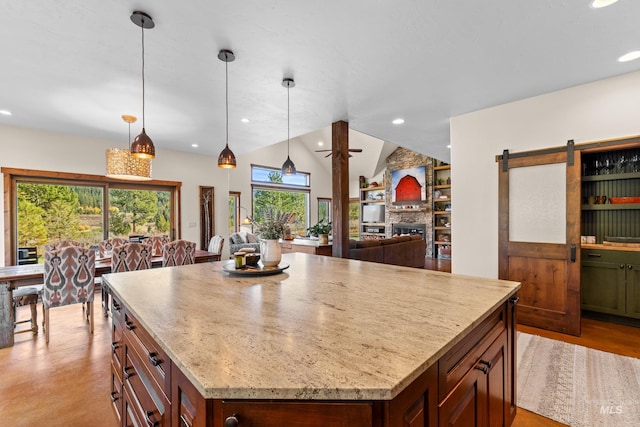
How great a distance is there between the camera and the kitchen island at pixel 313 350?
2.39 ft

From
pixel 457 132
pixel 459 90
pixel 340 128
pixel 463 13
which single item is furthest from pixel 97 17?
pixel 457 132

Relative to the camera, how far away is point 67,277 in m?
3.11

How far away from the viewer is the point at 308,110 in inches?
150

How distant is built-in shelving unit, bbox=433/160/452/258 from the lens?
9.16m

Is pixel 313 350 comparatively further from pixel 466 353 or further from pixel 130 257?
pixel 130 257

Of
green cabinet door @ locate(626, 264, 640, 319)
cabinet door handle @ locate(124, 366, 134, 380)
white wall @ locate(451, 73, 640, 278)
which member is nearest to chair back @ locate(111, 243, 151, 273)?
cabinet door handle @ locate(124, 366, 134, 380)

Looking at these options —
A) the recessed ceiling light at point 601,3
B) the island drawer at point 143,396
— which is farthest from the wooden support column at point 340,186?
the island drawer at point 143,396

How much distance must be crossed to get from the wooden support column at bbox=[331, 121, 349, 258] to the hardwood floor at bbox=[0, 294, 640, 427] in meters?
2.45

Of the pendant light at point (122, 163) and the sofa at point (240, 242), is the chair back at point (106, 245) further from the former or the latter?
the sofa at point (240, 242)

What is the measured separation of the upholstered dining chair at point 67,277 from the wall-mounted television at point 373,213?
30.0 feet

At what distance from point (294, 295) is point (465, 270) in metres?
3.27

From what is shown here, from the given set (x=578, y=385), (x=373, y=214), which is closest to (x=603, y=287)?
(x=578, y=385)

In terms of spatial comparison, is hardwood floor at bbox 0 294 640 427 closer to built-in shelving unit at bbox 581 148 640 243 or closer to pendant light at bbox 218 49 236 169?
built-in shelving unit at bbox 581 148 640 243

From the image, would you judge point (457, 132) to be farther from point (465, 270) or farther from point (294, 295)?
point (294, 295)
